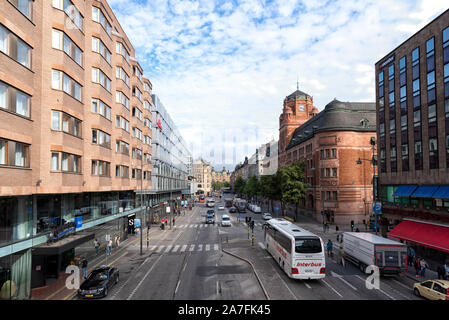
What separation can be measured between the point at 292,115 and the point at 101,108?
233 ft

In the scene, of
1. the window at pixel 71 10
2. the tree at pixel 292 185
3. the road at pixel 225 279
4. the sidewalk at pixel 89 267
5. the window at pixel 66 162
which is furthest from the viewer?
the tree at pixel 292 185

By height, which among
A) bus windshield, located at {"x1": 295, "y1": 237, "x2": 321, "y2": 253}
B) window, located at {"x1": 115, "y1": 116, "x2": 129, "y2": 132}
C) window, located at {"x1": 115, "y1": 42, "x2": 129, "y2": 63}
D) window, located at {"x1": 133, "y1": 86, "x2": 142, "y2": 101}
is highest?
window, located at {"x1": 115, "y1": 42, "x2": 129, "y2": 63}

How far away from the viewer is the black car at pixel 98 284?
59.1 feet

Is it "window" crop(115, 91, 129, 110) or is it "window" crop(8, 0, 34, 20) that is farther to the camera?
"window" crop(115, 91, 129, 110)

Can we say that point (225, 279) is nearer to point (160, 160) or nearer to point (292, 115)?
point (160, 160)

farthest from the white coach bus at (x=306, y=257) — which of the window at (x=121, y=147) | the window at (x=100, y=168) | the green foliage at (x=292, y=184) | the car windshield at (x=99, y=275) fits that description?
the green foliage at (x=292, y=184)

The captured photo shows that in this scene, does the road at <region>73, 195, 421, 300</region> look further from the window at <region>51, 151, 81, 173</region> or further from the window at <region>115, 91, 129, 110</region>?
the window at <region>115, 91, 129, 110</region>

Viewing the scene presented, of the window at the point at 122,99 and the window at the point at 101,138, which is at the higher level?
the window at the point at 122,99

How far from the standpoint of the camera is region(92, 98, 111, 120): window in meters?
28.8

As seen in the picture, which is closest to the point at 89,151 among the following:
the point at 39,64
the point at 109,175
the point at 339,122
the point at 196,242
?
the point at 109,175

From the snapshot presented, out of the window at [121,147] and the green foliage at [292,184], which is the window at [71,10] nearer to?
the window at [121,147]

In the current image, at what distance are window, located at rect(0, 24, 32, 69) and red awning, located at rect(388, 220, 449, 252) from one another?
3236 centimetres

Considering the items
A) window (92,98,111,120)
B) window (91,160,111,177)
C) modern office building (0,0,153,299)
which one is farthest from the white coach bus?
window (92,98,111,120)

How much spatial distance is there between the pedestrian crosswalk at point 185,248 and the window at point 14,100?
20.0m
